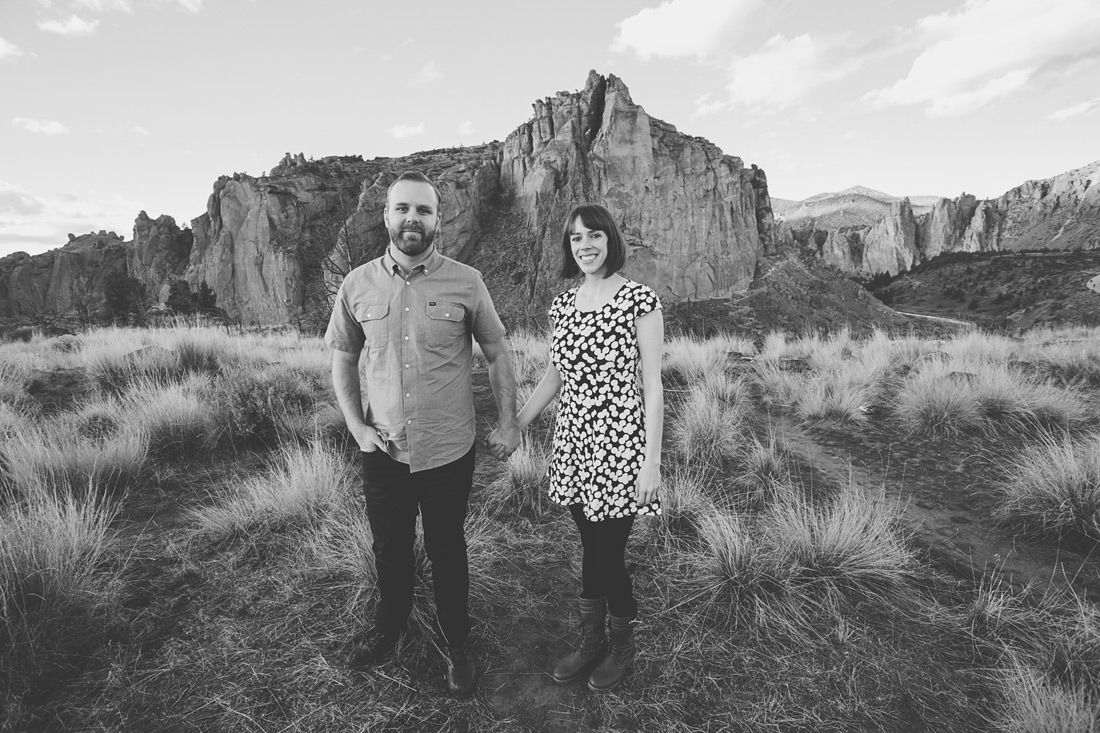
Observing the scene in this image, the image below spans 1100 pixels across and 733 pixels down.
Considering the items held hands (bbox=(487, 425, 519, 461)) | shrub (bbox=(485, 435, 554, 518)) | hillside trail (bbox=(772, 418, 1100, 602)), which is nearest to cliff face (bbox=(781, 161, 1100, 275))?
hillside trail (bbox=(772, 418, 1100, 602))

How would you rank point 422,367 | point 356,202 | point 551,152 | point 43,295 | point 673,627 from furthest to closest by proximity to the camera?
point 43,295
point 356,202
point 551,152
point 673,627
point 422,367

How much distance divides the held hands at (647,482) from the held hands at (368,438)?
1142mm

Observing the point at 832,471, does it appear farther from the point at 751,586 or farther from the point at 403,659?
the point at 403,659

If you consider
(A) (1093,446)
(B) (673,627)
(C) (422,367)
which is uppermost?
(C) (422,367)

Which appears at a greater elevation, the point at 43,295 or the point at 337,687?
the point at 43,295

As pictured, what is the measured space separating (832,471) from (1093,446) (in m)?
1.93

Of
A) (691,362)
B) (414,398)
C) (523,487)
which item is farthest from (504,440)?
(691,362)

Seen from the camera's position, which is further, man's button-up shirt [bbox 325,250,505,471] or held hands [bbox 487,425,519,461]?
held hands [bbox 487,425,519,461]

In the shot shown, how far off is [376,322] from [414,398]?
1.25ft

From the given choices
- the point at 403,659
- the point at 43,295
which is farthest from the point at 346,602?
the point at 43,295

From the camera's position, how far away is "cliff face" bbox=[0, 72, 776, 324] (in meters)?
39.0

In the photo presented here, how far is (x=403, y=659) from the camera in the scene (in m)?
2.32

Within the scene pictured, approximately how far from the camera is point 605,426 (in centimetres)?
213

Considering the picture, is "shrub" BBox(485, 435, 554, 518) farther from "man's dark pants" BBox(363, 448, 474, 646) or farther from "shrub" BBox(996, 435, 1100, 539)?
"shrub" BBox(996, 435, 1100, 539)
